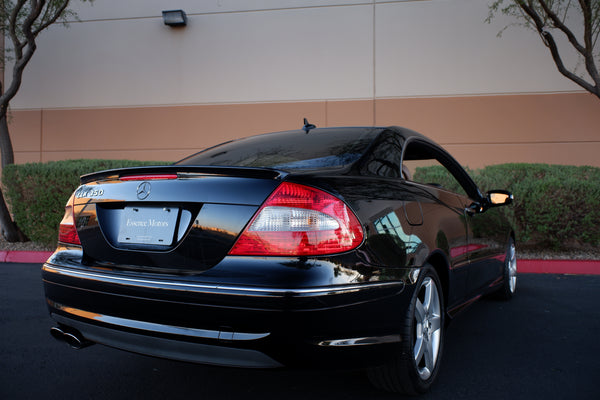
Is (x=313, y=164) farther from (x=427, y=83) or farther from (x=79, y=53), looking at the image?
(x=79, y=53)

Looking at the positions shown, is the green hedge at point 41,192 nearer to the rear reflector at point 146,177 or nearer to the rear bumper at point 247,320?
the rear reflector at point 146,177

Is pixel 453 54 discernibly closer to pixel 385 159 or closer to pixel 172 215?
pixel 385 159

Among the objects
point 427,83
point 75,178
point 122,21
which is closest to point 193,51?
point 122,21

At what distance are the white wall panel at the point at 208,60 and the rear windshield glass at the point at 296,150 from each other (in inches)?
262

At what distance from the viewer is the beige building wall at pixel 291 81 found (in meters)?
8.95

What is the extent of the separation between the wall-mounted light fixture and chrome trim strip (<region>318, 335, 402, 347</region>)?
30.0 ft

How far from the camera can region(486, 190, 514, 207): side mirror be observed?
3.62 meters

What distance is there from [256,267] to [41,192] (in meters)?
6.83

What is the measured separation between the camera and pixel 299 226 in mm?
1863

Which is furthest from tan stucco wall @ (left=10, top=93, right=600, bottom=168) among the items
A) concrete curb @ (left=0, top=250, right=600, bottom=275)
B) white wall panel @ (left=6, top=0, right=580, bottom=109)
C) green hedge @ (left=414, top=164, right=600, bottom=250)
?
concrete curb @ (left=0, top=250, right=600, bottom=275)

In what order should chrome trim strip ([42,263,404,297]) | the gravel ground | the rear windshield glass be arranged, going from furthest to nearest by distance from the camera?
the gravel ground, the rear windshield glass, chrome trim strip ([42,263,404,297])

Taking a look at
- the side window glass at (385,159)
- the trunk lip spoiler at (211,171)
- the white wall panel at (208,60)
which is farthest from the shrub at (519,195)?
the trunk lip spoiler at (211,171)

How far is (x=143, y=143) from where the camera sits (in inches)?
398

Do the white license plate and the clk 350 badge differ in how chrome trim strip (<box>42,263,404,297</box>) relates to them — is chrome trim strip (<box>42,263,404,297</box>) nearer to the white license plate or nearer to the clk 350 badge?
the white license plate
